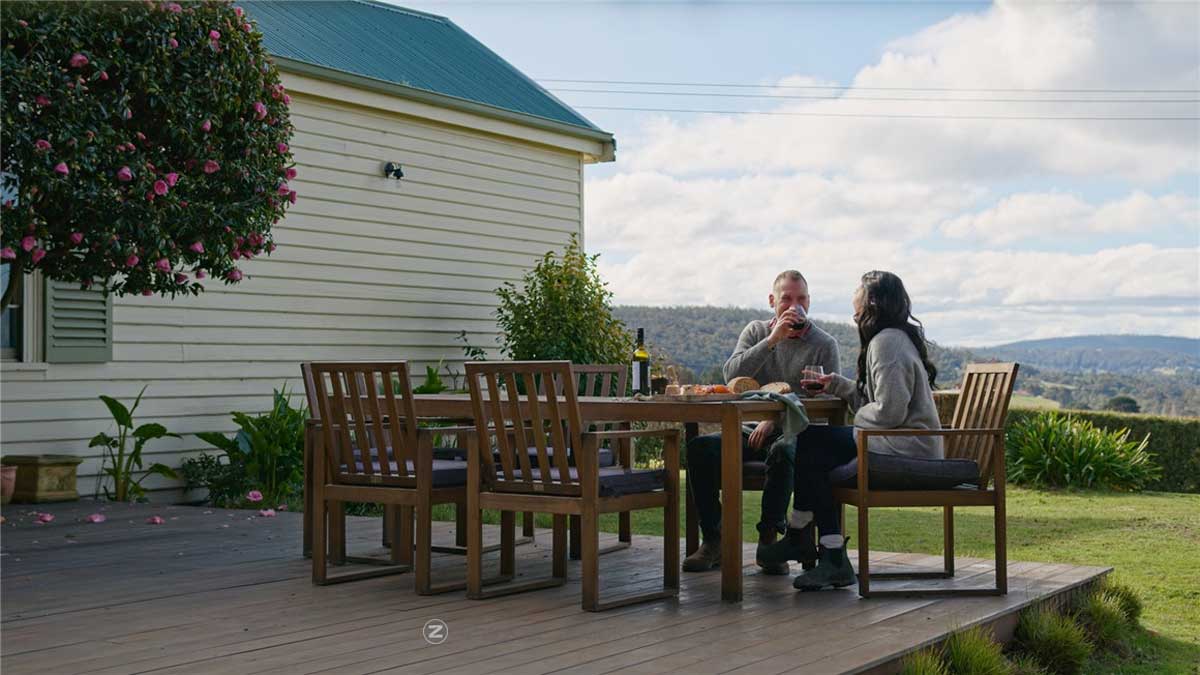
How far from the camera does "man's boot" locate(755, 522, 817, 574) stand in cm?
525

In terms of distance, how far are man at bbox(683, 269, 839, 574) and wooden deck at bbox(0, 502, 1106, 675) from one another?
190 mm

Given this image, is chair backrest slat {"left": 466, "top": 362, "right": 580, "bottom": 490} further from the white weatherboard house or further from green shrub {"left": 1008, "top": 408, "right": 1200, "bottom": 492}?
green shrub {"left": 1008, "top": 408, "right": 1200, "bottom": 492}

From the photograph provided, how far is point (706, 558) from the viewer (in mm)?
5602

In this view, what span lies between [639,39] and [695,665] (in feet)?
34.9

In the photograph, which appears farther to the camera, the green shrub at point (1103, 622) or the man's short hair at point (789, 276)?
the man's short hair at point (789, 276)

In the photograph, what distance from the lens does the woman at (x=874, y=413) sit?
496cm

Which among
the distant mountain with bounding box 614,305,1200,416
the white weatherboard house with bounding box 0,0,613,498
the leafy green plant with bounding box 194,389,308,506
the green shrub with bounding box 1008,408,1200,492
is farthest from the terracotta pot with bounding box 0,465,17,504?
the green shrub with bounding box 1008,408,1200,492

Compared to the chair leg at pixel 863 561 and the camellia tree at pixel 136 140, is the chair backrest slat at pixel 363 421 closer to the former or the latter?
the camellia tree at pixel 136 140

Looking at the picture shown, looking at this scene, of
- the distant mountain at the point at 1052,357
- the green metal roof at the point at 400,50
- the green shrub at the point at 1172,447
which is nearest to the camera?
the green metal roof at the point at 400,50

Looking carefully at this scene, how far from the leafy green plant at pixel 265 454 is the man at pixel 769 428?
167 inches

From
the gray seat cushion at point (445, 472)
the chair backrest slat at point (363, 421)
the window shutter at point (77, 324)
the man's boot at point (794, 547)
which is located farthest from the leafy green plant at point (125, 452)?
the man's boot at point (794, 547)

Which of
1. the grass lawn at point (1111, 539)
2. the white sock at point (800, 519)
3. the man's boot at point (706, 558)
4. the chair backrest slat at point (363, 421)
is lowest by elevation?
the grass lawn at point (1111, 539)

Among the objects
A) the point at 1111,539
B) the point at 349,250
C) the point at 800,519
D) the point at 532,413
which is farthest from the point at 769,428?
the point at 349,250

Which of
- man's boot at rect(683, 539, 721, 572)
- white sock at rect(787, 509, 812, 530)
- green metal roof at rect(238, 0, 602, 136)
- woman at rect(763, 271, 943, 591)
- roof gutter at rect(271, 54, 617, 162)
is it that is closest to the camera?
woman at rect(763, 271, 943, 591)
